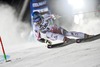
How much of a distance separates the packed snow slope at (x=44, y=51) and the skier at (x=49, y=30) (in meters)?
0.42

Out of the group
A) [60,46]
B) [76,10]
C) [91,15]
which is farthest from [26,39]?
[91,15]

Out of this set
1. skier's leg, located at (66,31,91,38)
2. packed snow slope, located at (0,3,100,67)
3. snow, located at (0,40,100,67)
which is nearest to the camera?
snow, located at (0,40,100,67)

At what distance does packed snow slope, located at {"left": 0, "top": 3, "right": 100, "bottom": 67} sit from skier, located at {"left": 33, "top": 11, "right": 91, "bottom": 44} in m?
0.42

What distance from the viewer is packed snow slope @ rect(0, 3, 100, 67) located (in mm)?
5047

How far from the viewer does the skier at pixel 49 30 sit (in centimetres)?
729

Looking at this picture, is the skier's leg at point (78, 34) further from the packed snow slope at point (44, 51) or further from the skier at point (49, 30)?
the packed snow slope at point (44, 51)

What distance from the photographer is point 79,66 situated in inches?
177

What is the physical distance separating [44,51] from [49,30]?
3.41ft

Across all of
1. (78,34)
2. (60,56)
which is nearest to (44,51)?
(60,56)

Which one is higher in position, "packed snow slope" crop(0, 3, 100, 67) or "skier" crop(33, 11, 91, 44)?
"skier" crop(33, 11, 91, 44)

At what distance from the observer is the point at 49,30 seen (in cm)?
736

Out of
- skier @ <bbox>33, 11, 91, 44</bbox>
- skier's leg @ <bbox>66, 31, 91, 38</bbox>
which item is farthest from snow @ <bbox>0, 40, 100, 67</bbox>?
skier's leg @ <bbox>66, 31, 91, 38</bbox>

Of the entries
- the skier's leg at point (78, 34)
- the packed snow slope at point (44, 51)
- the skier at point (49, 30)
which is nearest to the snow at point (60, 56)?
the packed snow slope at point (44, 51)

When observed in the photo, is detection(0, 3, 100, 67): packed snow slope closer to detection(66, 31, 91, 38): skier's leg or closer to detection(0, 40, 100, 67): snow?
detection(0, 40, 100, 67): snow
